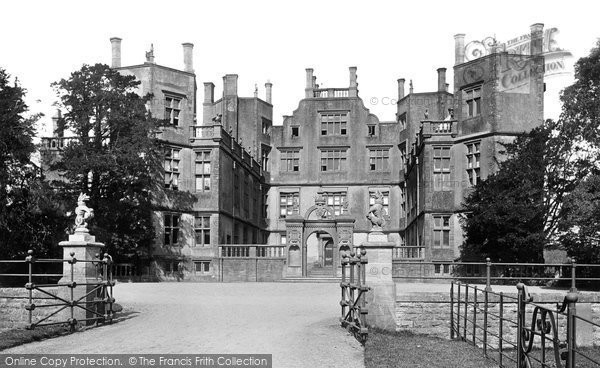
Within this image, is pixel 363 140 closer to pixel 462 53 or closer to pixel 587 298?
pixel 462 53

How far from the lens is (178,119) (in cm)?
3778

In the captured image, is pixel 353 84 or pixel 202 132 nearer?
pixel 202 132

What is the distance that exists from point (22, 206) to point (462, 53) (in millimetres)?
22796

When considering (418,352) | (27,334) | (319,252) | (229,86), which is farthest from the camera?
(319,252)

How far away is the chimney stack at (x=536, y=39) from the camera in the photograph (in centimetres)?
3578

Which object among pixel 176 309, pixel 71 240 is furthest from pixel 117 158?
pixel 71 240

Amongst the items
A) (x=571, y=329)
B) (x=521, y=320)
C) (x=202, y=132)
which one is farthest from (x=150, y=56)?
(x=571, y=329)

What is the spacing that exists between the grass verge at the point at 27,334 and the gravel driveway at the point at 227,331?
234mm

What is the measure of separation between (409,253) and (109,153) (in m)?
15.9

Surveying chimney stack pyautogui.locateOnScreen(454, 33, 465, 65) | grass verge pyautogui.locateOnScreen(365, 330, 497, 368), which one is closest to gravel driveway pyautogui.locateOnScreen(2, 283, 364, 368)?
grass verge pyautogui.locateOnScreen(365, 330, 497, 368)

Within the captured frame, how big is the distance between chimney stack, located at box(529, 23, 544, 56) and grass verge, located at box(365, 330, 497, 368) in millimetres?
23983

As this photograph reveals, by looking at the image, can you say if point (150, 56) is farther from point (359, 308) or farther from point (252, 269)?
point (359, 308)

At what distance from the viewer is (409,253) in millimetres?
37125

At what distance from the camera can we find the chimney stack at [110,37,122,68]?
3806 cm
